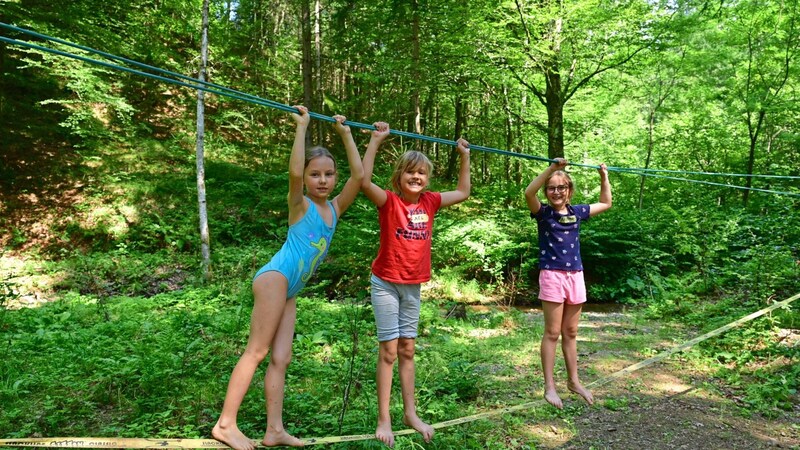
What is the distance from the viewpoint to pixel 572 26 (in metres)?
9.00

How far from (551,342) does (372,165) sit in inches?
64.7

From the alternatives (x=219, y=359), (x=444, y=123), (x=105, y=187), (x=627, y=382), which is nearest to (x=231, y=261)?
(x=105, y=187)

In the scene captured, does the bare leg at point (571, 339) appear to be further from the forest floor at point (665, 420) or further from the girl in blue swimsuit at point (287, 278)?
the girl in blue swimsuit at point (287, 278)

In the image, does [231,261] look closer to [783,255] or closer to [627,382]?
[627,382]

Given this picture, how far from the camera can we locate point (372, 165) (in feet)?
8.38

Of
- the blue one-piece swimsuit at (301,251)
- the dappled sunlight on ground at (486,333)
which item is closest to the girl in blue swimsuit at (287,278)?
the blue one-piece swimsuit at (301,251)

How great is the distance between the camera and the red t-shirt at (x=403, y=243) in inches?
101

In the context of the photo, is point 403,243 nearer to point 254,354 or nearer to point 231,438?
point 254,354

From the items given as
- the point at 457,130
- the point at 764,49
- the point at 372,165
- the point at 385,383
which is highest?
the point at 764,49

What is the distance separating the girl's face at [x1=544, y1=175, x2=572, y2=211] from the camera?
10.3ft

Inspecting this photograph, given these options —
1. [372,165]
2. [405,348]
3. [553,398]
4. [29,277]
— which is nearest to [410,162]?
[372,165]

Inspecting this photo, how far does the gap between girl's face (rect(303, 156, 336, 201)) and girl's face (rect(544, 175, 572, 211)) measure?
1.50 m

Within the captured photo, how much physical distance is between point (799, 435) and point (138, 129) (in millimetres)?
15166

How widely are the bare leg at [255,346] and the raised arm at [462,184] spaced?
1082 millimetres
